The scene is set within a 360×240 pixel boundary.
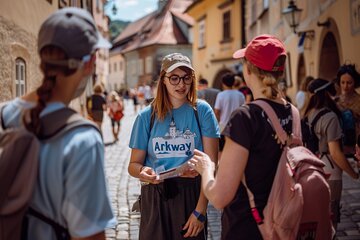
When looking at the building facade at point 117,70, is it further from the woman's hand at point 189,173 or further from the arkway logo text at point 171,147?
the woman's hand at point 189,173

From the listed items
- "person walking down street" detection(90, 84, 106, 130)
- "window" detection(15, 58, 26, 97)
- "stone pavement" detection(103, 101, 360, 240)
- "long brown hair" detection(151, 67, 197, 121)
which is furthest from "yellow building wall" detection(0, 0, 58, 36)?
"long brown hair" detection(151, 67, 197, 121)

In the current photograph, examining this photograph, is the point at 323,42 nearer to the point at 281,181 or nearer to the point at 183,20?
the point at 281,181

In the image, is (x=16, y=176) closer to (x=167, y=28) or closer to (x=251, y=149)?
(x=251, y=149)

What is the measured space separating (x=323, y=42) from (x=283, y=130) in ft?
33.3

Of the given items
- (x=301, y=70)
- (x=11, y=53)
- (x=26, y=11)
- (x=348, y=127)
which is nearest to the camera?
(x=348, y=127)

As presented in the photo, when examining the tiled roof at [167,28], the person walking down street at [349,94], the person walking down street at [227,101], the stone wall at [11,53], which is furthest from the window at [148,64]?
the person walking down street at [349,94]

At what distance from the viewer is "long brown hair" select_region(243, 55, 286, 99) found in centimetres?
247

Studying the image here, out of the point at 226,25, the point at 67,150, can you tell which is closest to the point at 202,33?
the point at 226,25

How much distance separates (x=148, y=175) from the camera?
125 inches

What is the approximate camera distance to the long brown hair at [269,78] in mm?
2469

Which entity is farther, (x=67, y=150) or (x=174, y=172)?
(x=174, y=172)

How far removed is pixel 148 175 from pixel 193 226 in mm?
413

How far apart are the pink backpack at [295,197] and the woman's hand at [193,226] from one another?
2.37ft

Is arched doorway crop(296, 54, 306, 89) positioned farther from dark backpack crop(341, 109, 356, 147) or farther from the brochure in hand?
the brochure in hand
